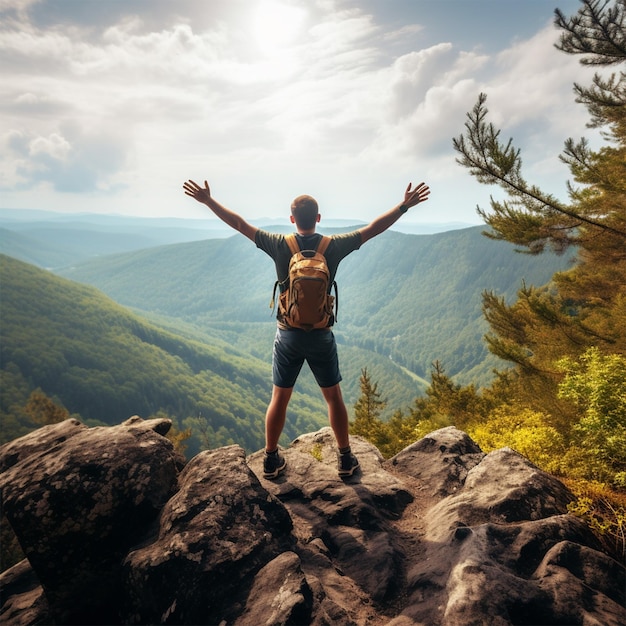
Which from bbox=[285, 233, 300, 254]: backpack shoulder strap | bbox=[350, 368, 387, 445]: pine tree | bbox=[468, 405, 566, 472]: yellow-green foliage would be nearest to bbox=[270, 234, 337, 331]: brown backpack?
bbox=[285, 233, 300, 254]: backpack shoulder strap

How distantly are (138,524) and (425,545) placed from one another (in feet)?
13.4

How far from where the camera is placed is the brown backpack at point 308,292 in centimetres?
535

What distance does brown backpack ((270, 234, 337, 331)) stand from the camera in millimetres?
5348

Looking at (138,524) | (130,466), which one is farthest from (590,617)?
(130,466)

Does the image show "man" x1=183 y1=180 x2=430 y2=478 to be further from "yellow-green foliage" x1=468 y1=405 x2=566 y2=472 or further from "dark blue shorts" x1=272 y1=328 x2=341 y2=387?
"yellow-green foliage" x1=468 y1=405 x2=566 y2=472

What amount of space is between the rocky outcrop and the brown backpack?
255 centimetres

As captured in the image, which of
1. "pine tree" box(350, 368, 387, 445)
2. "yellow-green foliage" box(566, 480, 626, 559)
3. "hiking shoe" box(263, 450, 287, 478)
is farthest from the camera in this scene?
→ "pine tree" box(350, 368, 387, 445)

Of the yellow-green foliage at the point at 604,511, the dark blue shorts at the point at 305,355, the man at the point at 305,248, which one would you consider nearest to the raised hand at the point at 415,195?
the man at the point at 305,248

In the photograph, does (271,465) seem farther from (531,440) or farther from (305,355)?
(531,440)

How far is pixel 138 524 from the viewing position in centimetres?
515

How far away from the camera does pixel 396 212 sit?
6.00 m

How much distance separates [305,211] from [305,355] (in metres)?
2.27

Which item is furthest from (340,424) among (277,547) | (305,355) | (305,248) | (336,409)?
(305,248)

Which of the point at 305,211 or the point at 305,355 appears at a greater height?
the point at 305,211
